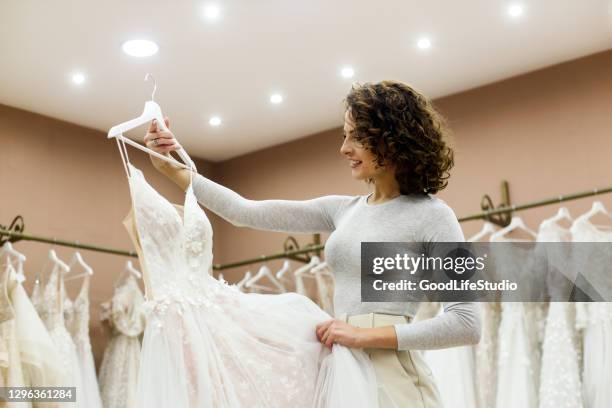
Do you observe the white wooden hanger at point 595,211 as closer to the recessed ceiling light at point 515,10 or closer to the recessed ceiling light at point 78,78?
the recessed ceiling light at point 515,10

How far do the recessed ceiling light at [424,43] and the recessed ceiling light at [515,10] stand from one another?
0.39 meters

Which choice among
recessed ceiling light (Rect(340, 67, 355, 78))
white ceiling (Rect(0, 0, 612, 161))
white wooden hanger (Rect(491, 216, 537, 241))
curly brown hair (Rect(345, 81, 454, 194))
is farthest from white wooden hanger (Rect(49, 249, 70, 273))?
curly brown hair (Rect(345, 81, 454, 194))

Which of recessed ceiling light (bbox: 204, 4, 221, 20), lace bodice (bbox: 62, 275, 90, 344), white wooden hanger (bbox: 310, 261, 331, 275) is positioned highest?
recessed ceiling light (bbox: 204, 4, 221, 20)

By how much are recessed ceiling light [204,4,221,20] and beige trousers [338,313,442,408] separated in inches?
70.7

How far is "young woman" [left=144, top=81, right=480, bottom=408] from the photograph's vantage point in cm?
168

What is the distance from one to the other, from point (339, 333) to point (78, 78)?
8.13 feet

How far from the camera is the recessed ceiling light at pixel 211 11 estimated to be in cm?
312

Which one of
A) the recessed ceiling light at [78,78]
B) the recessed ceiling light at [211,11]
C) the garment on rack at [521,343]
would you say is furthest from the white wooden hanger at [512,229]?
the recessed ceiling light at [78,78]

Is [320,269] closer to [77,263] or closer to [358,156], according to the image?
[77,263]

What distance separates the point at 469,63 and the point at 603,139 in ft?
2.38

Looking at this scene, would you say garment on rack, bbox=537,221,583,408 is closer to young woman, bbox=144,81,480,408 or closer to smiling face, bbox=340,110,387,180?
young woman, bbox=144,81,480,408

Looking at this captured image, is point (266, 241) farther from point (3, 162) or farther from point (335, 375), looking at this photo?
point (335, 375)

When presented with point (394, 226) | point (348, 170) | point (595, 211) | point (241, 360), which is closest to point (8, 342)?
point (241, 360)

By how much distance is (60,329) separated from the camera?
3506 mm
